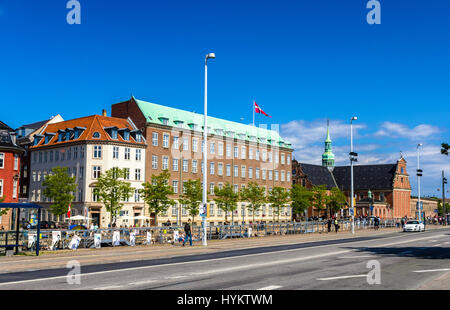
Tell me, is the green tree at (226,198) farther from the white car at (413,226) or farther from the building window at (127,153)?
the white car at (413,226)

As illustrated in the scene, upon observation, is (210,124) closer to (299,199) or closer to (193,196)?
(193,196)

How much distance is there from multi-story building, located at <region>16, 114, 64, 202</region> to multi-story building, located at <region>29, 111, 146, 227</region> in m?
4.63

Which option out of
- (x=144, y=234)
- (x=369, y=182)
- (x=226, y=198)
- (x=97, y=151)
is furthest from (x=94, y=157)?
(x=369, y=182)

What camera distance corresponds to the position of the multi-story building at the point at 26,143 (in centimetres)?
7825

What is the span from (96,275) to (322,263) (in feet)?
30.4

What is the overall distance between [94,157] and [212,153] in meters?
20.4

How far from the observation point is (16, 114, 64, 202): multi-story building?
257 ft

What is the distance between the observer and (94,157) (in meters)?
66.7

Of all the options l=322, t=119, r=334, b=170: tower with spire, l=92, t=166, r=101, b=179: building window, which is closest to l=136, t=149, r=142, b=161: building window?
l=92, t=166, r=101, b=179: building window

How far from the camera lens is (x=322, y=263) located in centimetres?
2042

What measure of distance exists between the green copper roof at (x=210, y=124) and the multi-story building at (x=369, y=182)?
29.7m

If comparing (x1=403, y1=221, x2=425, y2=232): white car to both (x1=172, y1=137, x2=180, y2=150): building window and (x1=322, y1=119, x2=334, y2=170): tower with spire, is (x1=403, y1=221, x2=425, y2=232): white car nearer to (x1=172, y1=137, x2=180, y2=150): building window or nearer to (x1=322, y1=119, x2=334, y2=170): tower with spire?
(x1=172, y1=137, x2=180, y2=150): building window

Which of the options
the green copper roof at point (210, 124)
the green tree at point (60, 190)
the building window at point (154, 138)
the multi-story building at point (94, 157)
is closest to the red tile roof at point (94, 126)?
the multi-story building at point (94, 157)
